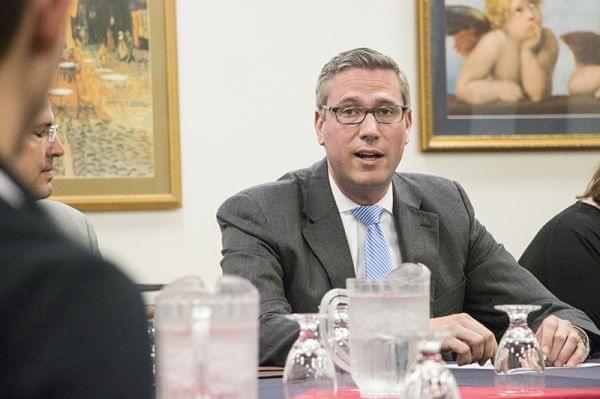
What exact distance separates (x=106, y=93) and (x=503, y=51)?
1.93 m

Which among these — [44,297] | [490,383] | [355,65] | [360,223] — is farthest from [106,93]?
[44,297]

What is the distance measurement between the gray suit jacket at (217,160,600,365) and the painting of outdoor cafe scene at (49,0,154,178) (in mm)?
1433

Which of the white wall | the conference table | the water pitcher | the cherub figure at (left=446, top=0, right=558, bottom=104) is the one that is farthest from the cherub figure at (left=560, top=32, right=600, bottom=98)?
the water pitcher

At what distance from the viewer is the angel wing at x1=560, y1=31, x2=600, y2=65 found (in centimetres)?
549

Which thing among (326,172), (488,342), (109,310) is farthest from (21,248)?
(326,172)

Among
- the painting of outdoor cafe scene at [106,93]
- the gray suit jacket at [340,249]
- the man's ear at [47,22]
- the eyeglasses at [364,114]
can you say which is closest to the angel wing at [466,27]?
the painting of outdoor cafe scene at [106,93]

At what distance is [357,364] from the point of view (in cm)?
224

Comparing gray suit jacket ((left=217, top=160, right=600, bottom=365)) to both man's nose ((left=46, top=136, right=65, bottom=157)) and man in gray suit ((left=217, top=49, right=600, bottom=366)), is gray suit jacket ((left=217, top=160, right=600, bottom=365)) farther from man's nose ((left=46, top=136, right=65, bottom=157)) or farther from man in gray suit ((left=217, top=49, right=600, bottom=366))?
man's nose ((left=46, top=136, right=65, bottom=157))

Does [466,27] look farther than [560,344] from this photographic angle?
Yes

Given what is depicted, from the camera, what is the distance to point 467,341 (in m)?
2.72

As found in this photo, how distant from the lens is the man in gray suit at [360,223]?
340cm

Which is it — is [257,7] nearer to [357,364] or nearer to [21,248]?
[357,364]

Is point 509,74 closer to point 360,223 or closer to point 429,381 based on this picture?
point 360,223

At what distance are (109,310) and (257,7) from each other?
4500 mm
